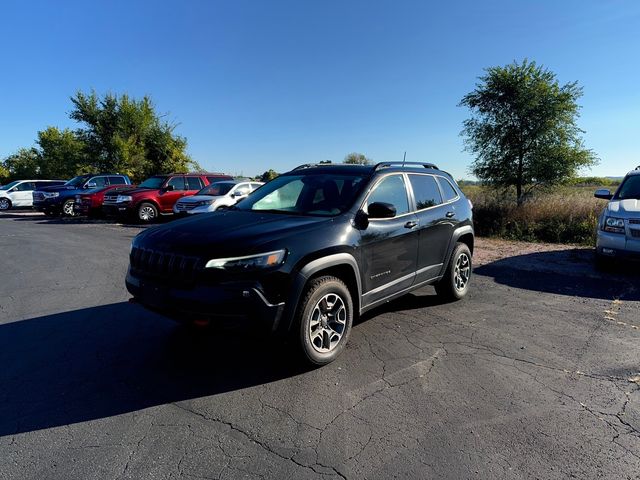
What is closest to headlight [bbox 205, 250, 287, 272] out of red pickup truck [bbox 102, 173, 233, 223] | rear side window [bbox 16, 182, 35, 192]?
red pickup truck [bbox 102, 173, 233, 223]

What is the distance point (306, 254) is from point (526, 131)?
16128 millimetres

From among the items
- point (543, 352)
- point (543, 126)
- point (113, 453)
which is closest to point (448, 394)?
point (543, 352)

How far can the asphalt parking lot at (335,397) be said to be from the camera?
263 cm

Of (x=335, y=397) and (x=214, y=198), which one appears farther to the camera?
(x=214, y=198)

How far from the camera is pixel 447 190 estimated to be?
6082 mm

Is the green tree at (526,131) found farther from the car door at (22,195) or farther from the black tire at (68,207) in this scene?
the car door at (22,195)

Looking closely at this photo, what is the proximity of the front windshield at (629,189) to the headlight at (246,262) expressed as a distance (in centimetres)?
781

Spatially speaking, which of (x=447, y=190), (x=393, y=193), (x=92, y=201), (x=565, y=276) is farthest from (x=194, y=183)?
(x=393, y=193)

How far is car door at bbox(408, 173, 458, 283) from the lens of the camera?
5180 millimetres

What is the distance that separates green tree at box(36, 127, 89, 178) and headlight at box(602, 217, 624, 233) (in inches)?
1441

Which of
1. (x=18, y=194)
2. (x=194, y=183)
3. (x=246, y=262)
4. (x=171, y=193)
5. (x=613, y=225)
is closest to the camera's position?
(x=246, y=262)

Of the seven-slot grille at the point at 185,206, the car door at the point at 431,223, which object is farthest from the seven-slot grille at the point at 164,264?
the seven-slot grille at the point at 185,206

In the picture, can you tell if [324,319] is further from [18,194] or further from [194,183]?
[18,194]

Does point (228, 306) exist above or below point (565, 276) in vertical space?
above
